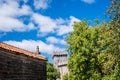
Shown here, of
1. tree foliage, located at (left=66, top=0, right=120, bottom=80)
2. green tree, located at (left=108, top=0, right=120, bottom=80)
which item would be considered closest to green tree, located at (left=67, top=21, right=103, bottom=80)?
tree foliage, located at (left=66, top=0, right=120, bottom=80)

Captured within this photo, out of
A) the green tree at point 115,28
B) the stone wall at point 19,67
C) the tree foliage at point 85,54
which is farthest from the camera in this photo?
the tree foliage at point 85,54

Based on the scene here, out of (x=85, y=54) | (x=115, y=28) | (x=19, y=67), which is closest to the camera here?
(x=19, y=67)

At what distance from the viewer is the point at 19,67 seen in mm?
17859

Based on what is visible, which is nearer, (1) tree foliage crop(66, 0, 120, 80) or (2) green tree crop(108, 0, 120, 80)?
(2) green tree crop(108, 0, 120, 80)

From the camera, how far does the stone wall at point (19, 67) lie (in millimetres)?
16047

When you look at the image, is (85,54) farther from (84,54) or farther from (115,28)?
(115,28)

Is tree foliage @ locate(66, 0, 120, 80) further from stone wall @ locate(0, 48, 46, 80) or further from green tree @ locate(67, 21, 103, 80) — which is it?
stone wall @ locate(0, 48, 46, 80)

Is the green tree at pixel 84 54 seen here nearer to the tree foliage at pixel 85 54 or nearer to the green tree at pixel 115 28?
the tree foliage at pixel 85 54

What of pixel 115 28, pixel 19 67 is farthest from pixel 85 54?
pixel 19 67

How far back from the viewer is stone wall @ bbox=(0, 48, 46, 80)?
16.0 m

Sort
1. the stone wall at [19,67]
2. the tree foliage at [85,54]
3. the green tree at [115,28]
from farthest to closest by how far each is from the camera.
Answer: the tree foliage at [85,54] < the green tree at [115,28] < the stone wall at [19,67]

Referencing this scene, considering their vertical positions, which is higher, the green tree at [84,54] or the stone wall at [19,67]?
the green tree at [84,54]

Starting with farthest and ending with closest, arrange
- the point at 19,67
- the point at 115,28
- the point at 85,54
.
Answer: the point at 85,54
the point at 115,28
the point at 19,67

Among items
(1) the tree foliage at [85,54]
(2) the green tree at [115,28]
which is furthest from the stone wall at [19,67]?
(1) the tree foliage at [85,54]
